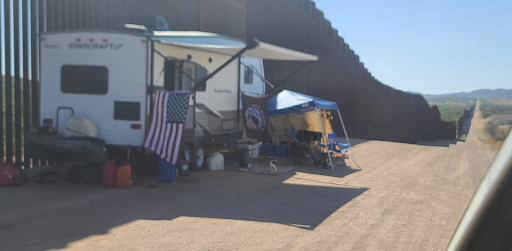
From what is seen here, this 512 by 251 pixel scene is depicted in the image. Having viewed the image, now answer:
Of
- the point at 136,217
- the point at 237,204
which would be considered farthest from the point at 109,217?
the point at 237,204

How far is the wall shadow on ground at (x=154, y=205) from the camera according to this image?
19.0 feet

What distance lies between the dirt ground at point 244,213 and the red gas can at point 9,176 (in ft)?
0.67

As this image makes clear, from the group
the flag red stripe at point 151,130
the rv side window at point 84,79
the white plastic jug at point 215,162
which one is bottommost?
the white plastic jug at point 215,162

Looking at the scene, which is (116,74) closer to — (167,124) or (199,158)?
(167,124)

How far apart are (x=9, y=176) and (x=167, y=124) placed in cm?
292

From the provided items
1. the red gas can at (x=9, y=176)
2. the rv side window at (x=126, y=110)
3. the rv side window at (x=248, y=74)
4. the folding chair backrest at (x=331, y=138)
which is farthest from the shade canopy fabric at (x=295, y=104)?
the red gas can at (x=9, y=176)

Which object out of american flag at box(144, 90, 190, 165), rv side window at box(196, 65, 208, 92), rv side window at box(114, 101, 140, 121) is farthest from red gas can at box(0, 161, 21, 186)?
rv side window at box(196, 65, 208, 92)

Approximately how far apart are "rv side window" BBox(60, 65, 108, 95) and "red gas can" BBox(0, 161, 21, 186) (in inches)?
72.9

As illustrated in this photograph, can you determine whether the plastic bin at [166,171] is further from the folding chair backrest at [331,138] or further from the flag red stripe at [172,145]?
the folding chair backrest at [331,138]

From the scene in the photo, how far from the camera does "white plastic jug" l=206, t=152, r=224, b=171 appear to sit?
1101 cm

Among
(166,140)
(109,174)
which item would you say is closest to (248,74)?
(166,140)

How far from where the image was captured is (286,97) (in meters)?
13.3

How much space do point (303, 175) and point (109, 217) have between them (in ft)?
17.3

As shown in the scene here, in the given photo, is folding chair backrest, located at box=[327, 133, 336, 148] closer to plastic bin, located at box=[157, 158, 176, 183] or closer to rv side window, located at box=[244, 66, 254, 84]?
rv side window, located at box=[244, 66, 254, 84]
